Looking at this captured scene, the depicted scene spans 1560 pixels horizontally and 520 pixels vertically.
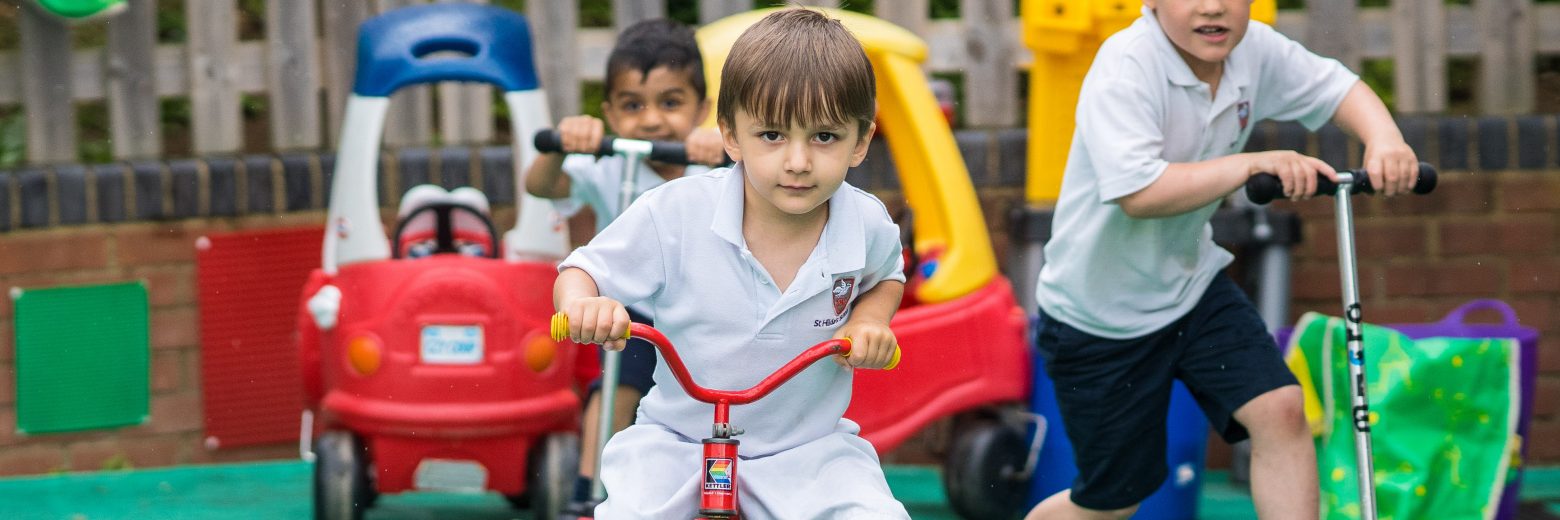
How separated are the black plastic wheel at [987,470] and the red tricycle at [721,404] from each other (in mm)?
2225

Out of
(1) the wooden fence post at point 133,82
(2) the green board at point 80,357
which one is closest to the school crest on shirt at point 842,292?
(2) the green board at point 80,357

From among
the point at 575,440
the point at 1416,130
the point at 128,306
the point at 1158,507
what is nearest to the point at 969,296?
the point at 1158,507

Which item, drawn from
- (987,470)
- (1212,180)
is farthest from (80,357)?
(1212,180)

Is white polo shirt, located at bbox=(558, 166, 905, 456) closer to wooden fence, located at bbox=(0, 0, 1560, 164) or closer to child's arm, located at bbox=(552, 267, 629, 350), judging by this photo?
child's arm, located at bbox=(552, 267, 629, 350)

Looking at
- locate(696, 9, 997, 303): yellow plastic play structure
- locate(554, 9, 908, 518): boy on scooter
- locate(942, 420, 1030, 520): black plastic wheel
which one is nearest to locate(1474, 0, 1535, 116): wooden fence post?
locate(696, 9, 997, 303): yellow plastic play structure

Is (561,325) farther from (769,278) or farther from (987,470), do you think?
(987,470)

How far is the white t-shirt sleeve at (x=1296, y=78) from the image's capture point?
377 cm

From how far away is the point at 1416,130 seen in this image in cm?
584

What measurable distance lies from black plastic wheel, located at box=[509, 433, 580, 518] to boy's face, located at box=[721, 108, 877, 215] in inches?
75.8

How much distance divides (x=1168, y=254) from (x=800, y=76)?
1.26 m

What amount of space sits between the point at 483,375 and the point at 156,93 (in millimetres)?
2000

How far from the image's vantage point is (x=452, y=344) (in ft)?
14.8

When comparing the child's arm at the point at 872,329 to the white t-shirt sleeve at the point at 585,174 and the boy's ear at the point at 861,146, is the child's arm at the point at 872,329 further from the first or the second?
the white t-shirt sleeve at the point at 585,174

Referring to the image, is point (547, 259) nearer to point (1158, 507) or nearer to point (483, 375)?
point (483, 375)
